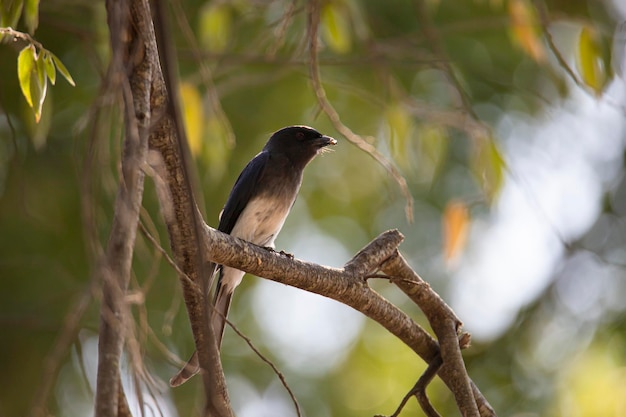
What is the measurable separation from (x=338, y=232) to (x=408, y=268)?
582 centimetres

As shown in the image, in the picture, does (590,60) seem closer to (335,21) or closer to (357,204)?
(335,21)

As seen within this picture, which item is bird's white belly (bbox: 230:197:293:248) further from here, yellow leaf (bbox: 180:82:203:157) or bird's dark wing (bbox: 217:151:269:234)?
yellow leaf (bbox: 180:82:203:157)

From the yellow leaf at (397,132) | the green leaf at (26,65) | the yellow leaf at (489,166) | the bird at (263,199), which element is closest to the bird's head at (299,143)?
the bird at (263,199)

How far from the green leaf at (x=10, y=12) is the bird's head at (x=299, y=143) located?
279 cm

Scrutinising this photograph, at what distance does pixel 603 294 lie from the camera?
8.20 meters

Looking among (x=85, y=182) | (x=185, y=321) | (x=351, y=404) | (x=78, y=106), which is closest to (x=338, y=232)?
(x=351, y=404)

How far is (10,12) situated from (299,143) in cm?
293

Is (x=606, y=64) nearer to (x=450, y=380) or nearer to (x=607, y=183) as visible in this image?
(x=450, y=380)

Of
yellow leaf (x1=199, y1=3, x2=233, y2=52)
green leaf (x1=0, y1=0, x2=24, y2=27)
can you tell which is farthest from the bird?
green leaf (x1=0, y1=0, x2=24, y2=27)

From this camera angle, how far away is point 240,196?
512 cm

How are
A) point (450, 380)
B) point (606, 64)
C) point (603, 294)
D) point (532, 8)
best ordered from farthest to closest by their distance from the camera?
point (603, 294)
point (532, 8)
point (606, 64)
point (450, 380)

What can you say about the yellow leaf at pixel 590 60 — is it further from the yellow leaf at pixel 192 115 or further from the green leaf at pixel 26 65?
the green leaf at pixel 26 65

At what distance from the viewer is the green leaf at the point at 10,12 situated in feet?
8.86

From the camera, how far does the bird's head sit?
545 centimetres
